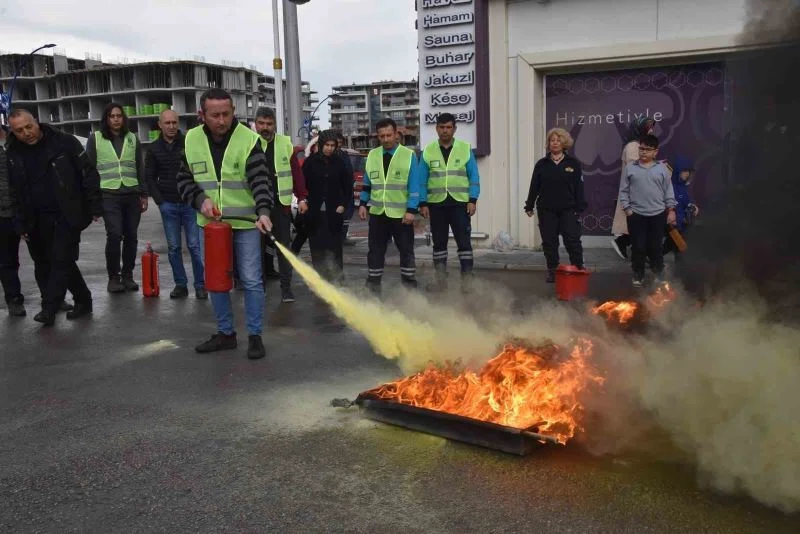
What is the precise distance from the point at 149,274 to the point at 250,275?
11.0 feet

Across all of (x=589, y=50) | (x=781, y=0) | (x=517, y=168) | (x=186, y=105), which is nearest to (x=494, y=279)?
(x=517, y=168)

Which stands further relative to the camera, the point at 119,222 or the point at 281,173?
the point at 119,222

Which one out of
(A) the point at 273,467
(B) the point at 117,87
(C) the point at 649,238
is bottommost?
(A) the point at 273,467

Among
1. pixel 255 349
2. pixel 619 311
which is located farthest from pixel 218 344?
pixel 619 311

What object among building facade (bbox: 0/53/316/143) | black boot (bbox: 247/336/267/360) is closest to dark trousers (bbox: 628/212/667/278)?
black boot (bbox: 247/336/267/360)

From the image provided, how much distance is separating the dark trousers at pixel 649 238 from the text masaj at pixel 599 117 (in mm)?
3763

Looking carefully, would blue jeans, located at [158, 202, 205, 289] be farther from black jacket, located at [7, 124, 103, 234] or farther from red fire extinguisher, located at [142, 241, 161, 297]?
black jacket, located at [7, 124, 103, 234]

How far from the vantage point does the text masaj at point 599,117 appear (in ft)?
38.4

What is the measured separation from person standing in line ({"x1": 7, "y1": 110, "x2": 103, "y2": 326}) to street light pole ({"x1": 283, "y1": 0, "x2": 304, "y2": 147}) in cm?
538

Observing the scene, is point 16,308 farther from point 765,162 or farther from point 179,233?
point 765,162

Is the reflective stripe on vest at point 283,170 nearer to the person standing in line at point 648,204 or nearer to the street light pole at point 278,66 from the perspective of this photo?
the person standing in line at point 648,204

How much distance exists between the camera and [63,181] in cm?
709

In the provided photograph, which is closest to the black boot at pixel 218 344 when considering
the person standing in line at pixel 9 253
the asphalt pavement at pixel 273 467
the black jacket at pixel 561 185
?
the asphalt pavement at pixel 273 467

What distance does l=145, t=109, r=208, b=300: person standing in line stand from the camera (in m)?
8.26
